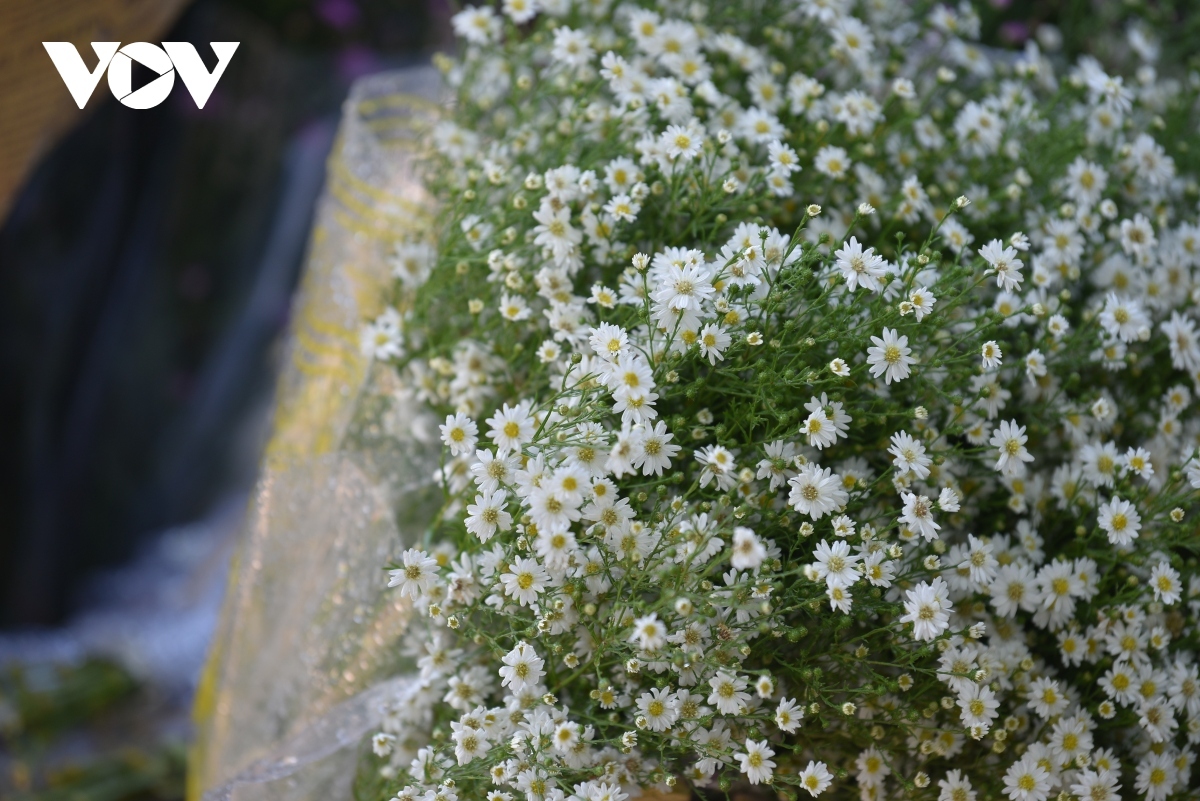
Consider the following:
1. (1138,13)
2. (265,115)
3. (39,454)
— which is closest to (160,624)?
(39,454)

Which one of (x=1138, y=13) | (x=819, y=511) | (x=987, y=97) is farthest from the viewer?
(x=1138, y=13)

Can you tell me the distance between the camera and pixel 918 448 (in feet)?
2.00

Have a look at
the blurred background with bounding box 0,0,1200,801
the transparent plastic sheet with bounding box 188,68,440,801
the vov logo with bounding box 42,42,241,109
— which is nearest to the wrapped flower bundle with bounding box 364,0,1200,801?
the transparent plastic sheet with bounding box 188,68,440,801

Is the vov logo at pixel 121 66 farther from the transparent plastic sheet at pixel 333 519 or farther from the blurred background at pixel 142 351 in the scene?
the blurred background at pixel 142 351

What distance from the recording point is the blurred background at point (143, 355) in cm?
177

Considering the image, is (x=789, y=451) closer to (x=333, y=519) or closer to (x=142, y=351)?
(x=333, y=519)

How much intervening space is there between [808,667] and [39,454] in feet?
5.69

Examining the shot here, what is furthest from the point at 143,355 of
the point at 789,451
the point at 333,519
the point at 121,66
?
the point at 789,451

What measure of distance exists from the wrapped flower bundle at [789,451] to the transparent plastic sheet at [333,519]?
7cm

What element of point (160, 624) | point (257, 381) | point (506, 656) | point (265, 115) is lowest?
point (160, 624)

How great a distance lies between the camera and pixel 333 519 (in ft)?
2.83

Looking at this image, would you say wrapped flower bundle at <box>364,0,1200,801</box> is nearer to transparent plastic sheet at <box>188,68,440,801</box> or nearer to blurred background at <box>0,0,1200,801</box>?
transparent plastic sheet at <box>188,68,440,801</box>

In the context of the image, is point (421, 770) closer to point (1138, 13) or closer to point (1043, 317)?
point (1043, 317)

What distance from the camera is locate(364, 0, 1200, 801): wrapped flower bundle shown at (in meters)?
0.59
